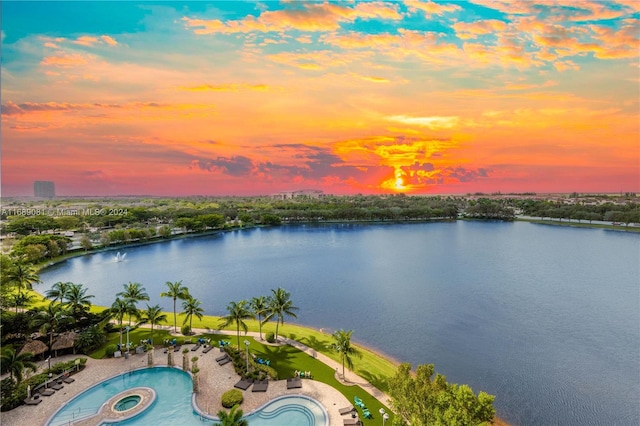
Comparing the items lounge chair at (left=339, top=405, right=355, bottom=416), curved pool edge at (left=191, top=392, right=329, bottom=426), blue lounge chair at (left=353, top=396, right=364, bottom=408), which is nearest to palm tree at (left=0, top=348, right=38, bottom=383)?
curved pool edge at (left=191, top=392, right=329, bottom=426)

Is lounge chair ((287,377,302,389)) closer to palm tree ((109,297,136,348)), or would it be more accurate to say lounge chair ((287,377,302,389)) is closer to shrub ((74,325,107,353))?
palm tree ((109,297,136,348))

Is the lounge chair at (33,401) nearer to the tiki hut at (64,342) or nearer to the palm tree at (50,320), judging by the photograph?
the tiki hut at (64,342)

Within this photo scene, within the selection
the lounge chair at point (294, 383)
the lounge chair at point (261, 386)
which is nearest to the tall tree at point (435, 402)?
the lounge chair at point (294, 383)

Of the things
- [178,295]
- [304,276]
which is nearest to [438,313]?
[304,276]

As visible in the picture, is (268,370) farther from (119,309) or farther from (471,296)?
(471,296)

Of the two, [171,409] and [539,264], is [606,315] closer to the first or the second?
[539,264]
